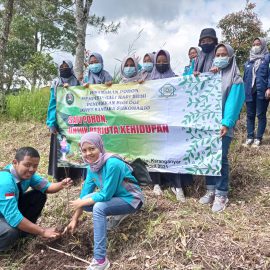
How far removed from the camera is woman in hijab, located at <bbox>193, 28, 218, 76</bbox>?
3.90 meters

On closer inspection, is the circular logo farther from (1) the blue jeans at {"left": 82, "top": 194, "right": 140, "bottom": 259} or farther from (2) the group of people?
(1) the blue jeans at {"left": 82, "top": 194, "right": 140, "bottom": 259}

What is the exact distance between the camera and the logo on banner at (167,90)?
4038 mm

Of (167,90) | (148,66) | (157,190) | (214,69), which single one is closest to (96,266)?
(157,190)

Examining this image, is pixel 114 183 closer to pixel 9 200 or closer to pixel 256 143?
pixel 9 200

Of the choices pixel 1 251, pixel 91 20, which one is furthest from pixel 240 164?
pixel 91 20

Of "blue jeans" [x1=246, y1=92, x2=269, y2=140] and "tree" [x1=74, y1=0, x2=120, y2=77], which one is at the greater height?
"tree" [x1=74, y1=0, x2=120, y2=77]

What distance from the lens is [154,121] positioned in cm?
415

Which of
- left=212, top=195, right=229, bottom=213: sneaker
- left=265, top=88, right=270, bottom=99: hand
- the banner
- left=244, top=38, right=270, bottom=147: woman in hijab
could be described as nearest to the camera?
left=212, top=195, right=229, bottom=213: sneaker

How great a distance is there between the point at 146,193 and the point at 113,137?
86cm

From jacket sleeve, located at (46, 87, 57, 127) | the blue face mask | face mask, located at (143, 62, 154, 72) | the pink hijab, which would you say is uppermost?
face mask, located at (143, 62, 154, 72)

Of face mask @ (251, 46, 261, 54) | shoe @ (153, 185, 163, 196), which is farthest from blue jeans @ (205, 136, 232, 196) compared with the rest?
face mask @ (251, 46, 261, 54)

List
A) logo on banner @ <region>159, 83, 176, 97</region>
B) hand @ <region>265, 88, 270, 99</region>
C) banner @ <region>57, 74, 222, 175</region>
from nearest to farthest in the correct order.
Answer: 1. banner @ <region>57, 74, 222, 175</region>
2. logo on banner @ <region>159, 83, 176, 97</region>
3. hand @ <region>265, 88, 270, 99</region>

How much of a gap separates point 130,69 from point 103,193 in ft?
6.43

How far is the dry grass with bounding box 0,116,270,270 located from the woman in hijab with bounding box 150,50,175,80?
1.40 meters
